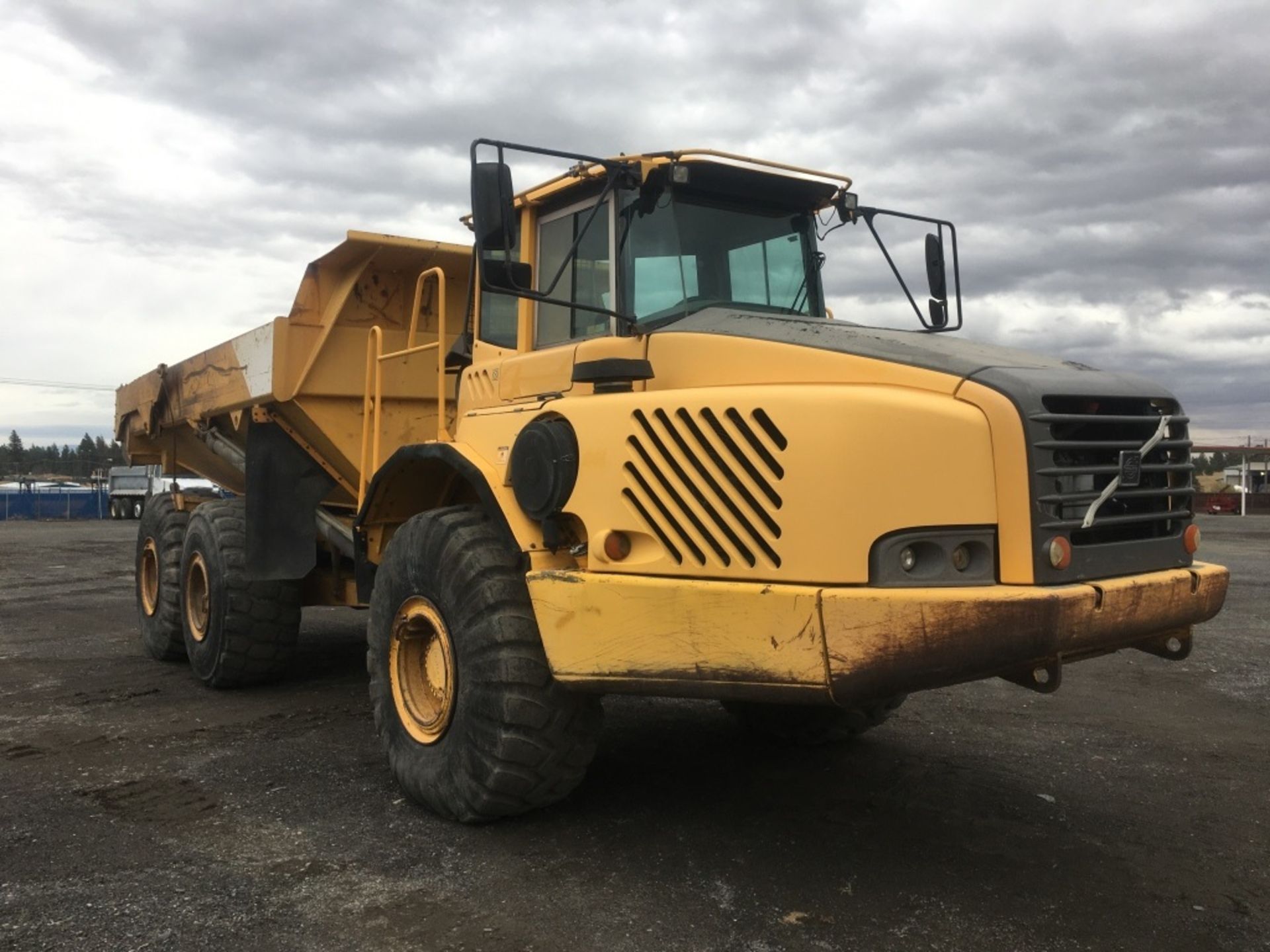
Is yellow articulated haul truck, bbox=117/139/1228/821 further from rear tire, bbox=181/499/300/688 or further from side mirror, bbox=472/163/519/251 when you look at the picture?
rear tire, bbox=181/499/300/688

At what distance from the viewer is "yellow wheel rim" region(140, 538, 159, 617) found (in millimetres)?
9164

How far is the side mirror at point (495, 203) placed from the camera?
412cm

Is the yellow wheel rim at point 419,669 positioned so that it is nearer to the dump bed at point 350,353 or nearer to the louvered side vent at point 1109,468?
the dump bed at point 350,353

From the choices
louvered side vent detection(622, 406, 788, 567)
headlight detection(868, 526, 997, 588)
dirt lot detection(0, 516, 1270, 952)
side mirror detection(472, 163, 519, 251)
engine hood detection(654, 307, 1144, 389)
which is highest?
side mirror detection(472, 163, 519, 251)

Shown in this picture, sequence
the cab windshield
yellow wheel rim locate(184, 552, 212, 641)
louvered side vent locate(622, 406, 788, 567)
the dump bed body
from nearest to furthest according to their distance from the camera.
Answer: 1. louvered side vent locate(622, 406, 788, 567)
2. the cab windshield
3. yellow wheel rim locate(184, 552, 212, 641)
4. the dump bed body

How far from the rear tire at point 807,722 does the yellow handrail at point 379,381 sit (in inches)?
83.4

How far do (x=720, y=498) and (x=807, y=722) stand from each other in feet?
7.98

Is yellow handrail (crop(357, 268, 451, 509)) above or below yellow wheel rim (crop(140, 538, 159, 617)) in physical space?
above

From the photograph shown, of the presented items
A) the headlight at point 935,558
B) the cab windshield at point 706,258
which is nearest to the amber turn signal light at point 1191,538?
the headlight at point 935,558

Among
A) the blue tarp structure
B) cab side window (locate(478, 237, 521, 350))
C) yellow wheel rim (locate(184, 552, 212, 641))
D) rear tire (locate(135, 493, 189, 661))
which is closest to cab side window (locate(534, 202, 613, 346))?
cab side window (locate(478, 237, 521, 350))

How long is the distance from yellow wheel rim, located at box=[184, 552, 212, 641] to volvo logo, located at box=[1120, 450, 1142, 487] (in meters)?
6.06

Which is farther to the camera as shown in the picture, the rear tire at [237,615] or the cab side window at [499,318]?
the rear tire at [237,615]

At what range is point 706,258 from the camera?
4727mm

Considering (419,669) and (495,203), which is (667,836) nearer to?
(419,669)
